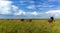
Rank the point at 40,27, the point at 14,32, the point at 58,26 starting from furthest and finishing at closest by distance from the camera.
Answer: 1. the point at 58,26
2. the point at 40,27
3. the point at 14,32

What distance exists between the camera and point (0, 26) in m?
11.6

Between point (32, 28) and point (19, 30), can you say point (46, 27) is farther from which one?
point (19, 30)

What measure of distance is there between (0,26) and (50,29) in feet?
12.1

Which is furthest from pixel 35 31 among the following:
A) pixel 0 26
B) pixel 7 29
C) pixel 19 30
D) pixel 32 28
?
pixel 0 26

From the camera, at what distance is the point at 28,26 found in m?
11.7

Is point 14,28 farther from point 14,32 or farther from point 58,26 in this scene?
point 58,26

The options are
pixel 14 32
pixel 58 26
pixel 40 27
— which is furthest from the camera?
pixel 58 26

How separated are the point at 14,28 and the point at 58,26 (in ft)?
11.9

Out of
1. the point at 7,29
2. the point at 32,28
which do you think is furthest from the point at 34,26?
the point at 7,29

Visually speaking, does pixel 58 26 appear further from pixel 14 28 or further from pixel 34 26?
pixel 14 28

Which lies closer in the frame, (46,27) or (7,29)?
(7,29)

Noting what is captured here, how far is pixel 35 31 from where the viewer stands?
36.1ft

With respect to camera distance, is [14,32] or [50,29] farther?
[50,29]

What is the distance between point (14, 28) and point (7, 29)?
0.51m
